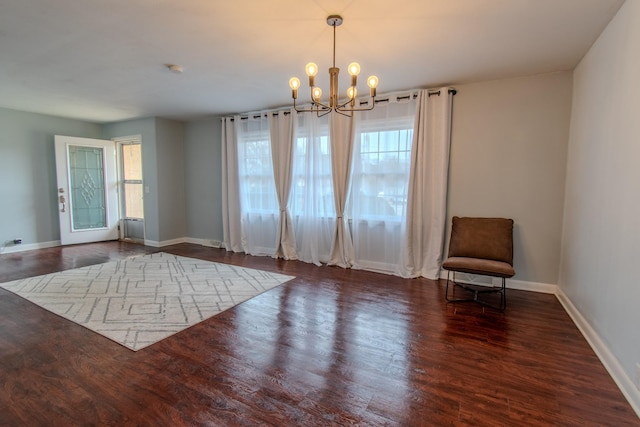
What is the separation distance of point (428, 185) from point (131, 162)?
6.22 m

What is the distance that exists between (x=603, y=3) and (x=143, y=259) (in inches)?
236

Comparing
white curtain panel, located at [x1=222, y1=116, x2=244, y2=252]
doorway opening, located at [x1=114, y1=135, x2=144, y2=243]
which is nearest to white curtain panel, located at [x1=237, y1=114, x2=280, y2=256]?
white curtain panel, located at [x1=222, y1=116, x2=244, y2=252]

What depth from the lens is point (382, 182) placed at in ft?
14.2

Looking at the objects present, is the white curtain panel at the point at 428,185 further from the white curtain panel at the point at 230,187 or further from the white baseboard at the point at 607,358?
the white curtain panel at the point at 230,187

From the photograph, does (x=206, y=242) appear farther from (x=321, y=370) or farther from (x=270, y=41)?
(x=321, y=370)

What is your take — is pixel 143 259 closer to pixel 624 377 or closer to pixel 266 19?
pixel 266 19

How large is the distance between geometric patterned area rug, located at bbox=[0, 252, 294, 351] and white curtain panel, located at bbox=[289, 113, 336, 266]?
2.93 feet

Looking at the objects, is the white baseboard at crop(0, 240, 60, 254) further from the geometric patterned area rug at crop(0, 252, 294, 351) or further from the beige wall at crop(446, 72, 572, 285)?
the beige wall at crop(446, 72, 572, 285)

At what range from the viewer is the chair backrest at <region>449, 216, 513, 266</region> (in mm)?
3451

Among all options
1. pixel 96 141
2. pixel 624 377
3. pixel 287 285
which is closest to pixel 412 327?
pixel 624 377

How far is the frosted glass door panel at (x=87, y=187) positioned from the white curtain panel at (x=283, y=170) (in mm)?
3952

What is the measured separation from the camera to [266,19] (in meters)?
2.40

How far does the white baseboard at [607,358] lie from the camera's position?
1.77 meters

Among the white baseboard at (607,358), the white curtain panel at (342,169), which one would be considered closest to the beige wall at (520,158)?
the white baseboard at (607,358)
